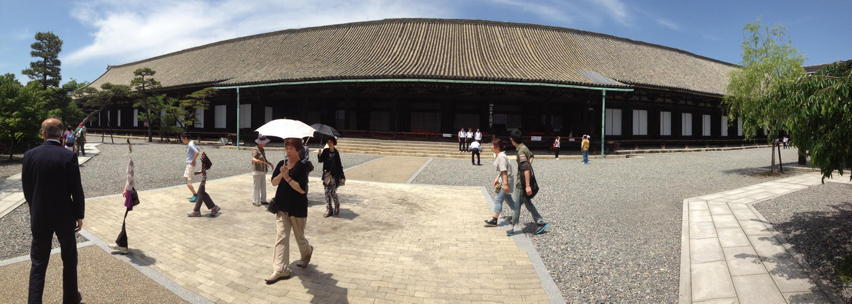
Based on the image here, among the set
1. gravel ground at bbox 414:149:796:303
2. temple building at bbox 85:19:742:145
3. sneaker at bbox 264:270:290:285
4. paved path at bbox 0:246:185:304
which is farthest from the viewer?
temple building at bbox 85:19:742:145

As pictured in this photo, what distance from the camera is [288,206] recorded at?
3.92m

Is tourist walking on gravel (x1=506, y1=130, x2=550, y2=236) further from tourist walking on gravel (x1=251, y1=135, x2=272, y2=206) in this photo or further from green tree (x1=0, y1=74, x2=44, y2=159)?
green tree (x1=0, y1=74, x2=44, y2=159)

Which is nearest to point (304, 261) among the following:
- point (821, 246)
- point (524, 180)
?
point (524, 180)

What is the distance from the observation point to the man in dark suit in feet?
10.1

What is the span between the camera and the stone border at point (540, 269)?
3.60 meters

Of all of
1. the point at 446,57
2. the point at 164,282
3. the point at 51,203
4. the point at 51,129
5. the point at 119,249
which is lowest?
the point at 164,282

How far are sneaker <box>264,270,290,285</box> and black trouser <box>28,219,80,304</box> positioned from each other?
62.5 inches

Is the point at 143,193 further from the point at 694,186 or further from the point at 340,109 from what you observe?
the point at 340,109

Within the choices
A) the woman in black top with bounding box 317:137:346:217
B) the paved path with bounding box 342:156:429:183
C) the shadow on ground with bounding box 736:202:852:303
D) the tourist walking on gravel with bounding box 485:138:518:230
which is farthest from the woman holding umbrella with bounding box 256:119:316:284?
the paved path with bounding box 342:156:429:183

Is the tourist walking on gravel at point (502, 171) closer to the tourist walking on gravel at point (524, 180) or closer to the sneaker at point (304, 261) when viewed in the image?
the tourist walking on gravel at point (524, 180)

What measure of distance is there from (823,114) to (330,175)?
21.1 feet

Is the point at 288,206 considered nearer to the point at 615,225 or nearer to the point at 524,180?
the point at 524,180

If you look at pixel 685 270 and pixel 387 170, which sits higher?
pixel 387 170

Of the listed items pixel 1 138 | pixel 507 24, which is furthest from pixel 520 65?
pixel 1 138
